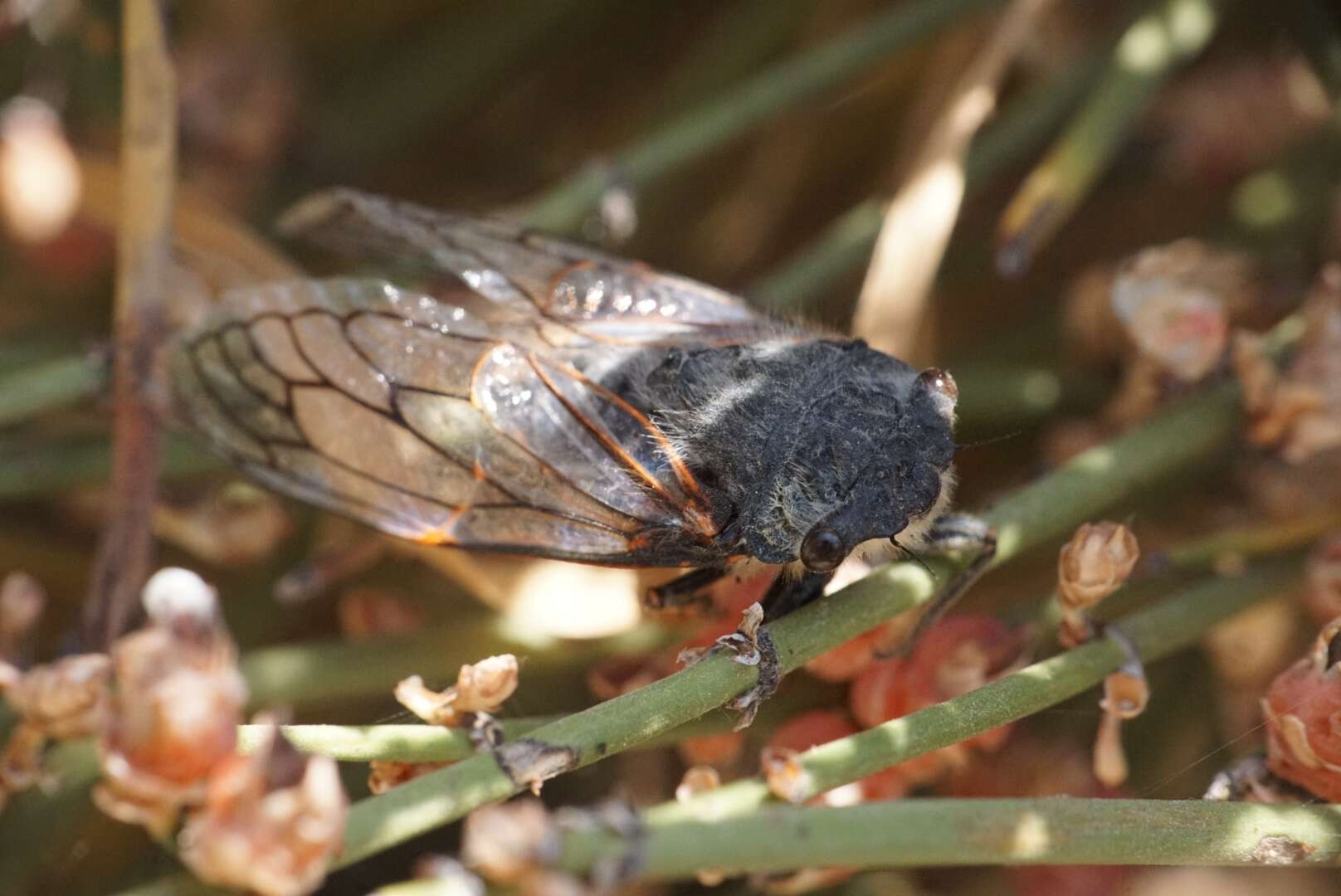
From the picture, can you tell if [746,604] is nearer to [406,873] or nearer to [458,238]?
[406,873]

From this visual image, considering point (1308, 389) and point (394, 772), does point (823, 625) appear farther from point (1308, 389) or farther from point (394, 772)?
point (1308, 389)

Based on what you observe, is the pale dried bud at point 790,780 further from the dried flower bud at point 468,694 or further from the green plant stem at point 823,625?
the dried flower bud at point 468,694

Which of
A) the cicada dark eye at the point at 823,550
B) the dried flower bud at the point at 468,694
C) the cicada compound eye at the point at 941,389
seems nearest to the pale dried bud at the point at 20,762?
the dried flower bud at the point at 468,694

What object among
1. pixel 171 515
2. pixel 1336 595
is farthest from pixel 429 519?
pixel 1336 595

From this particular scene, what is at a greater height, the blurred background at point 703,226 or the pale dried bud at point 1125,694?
the blurred background at point 703,226

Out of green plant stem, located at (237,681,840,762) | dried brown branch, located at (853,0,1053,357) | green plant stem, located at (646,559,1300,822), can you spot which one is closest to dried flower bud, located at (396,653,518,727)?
green plant stem, located at (237,681,840,762)

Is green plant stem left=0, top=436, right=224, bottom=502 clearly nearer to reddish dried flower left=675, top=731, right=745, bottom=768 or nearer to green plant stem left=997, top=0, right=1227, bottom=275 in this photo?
reddish dried flower left=675, top=731, right=745, bottom=768
